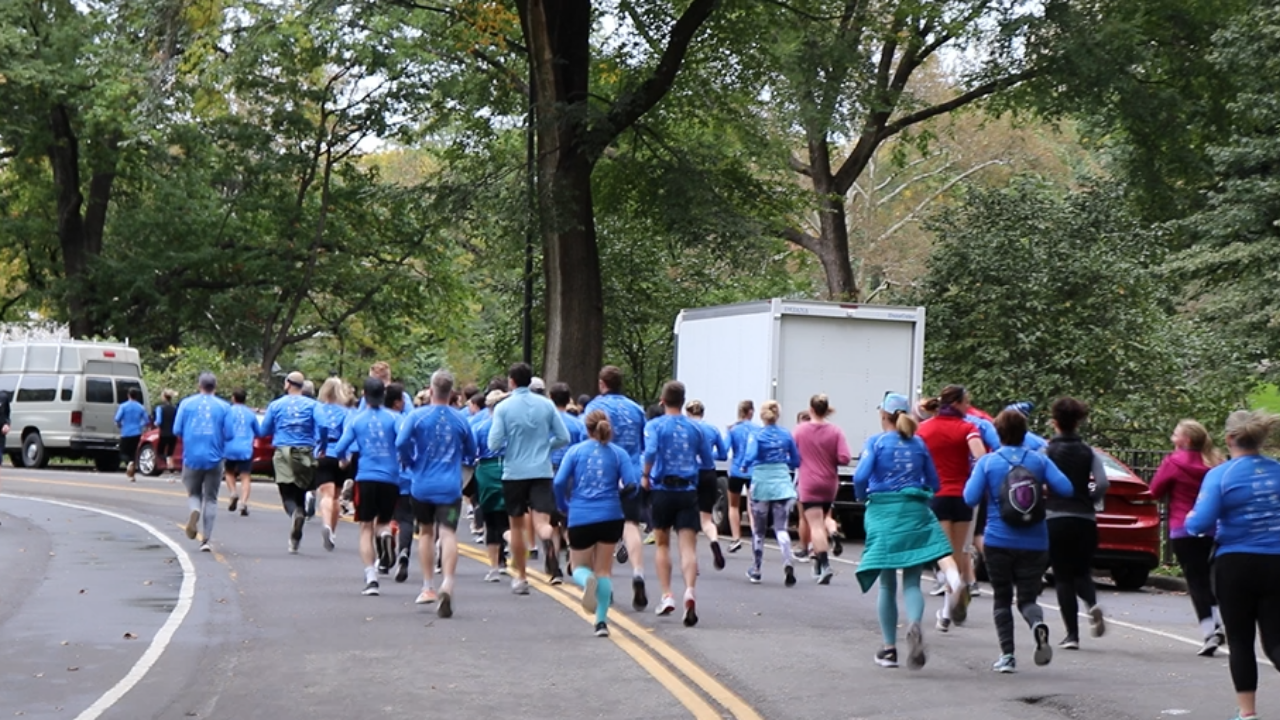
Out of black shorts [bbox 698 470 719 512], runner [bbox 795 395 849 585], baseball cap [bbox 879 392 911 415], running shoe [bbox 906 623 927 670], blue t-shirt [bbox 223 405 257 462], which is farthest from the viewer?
blue t-shirt [bbox 223 405 257 462]

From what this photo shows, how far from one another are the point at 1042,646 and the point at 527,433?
17.5 feet

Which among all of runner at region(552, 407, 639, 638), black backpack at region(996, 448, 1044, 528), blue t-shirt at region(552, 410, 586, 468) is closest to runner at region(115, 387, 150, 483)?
blue t-shirt at region(552, 410, 586, 468)

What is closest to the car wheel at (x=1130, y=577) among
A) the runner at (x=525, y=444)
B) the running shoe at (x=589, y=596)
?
the runner at (x=525, y=444)

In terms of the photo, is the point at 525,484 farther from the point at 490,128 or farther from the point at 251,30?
the point at 490,128

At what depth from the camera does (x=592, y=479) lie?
13070 mm

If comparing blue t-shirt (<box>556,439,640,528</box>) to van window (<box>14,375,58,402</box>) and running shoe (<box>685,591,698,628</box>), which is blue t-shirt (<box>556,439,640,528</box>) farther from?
van window (<box>14,375,58,402</box>)

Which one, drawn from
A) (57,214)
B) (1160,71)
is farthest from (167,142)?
(1160,71)

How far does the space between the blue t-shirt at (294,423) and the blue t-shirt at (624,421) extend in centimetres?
423

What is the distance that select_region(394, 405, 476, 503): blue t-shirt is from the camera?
570 inches

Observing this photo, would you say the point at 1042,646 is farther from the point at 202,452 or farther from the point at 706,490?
the point at 202,452

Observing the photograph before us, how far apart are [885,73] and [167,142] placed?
18780 millimetres

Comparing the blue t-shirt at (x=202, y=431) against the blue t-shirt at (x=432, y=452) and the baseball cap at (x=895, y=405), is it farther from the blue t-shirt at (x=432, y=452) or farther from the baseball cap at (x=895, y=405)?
the baseball cap at (x=895, y=405)

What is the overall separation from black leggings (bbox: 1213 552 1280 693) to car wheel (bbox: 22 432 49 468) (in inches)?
1370

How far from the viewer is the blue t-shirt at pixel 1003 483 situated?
38.0 ft
